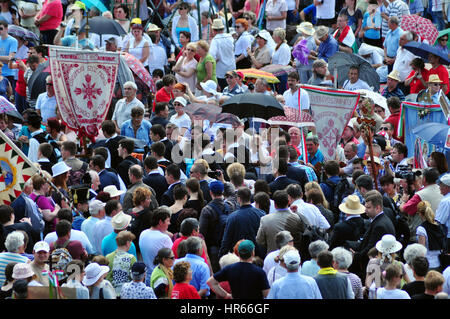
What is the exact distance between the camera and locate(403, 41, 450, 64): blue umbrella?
60.6ft

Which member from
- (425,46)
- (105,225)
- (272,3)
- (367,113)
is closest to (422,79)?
(425,46)

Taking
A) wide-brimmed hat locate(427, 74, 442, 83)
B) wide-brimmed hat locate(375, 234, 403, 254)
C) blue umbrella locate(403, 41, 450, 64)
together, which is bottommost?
wide-brimmed hat locate(375, 234, 403, 254)

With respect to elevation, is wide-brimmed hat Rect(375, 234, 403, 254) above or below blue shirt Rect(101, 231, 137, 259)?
above

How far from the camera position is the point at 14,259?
11.4 m

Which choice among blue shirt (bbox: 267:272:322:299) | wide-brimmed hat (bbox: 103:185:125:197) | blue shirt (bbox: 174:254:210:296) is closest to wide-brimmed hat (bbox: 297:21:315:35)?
wide-brimmed hat (bbox: 103:185:125:197)

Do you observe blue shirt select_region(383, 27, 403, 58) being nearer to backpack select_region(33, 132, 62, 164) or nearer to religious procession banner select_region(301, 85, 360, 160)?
religious procession banner select_region(301, 85, 360, 160)

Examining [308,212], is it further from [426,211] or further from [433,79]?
[433,79]

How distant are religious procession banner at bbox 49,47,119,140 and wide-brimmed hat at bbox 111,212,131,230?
422cm

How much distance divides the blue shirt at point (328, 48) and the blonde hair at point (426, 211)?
8.23 m

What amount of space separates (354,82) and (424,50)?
127 cm

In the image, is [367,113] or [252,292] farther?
[367,113]

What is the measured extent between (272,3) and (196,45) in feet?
13.1

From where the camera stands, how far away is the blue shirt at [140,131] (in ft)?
53.7
